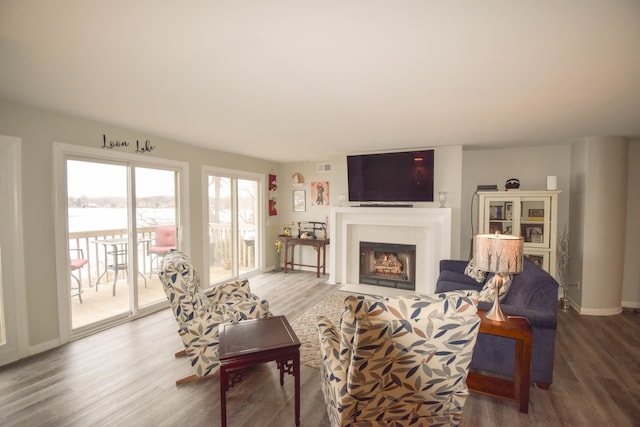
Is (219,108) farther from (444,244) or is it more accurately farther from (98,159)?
(444,244)

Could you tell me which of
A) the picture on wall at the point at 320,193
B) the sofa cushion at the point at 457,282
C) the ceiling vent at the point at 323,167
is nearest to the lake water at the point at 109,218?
the picture on wall at the point at 320,193

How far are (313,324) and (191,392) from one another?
5.20 ft

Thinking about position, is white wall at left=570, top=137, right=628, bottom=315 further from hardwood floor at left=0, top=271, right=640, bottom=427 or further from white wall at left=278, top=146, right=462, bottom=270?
white wall at left=278, top=146, right=462, bottom=270

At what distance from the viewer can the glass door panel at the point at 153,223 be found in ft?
12.7

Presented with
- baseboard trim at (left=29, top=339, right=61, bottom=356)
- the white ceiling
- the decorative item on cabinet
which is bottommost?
baseboard trim at (left=29, top=339, right=61, bottom=356)

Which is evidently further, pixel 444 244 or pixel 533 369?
pixel 444 244

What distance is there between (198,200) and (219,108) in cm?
227

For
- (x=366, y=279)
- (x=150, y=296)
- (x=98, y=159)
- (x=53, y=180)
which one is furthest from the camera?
(x=366, y=279)

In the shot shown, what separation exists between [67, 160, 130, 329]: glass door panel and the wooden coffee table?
93.2 inches

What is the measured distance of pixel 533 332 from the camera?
7.54ft

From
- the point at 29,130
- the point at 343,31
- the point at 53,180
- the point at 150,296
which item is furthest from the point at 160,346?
the point at 343,31

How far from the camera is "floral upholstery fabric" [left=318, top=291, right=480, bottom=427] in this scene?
1362 millimetres

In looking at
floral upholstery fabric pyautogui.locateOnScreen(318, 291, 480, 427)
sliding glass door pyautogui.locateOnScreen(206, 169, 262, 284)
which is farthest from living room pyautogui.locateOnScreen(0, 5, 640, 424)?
floral upholstery fabric pyautogui.locateOnScreen(318, 291, 480, 427)

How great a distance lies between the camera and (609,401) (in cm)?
221
